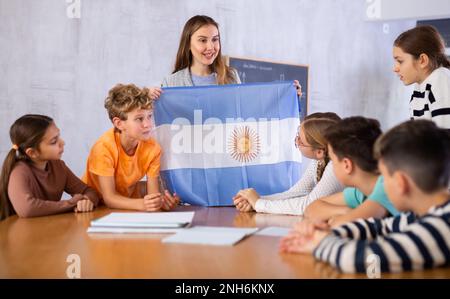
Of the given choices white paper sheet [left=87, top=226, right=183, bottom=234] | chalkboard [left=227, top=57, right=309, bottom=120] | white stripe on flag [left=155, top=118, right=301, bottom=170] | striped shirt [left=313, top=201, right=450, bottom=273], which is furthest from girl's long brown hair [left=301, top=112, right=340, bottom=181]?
chalkboard [left=227, top=57, right=309, bottom=120]

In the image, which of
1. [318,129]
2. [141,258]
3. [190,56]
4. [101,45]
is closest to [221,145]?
[318,129]

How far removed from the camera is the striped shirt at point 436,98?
2809mm

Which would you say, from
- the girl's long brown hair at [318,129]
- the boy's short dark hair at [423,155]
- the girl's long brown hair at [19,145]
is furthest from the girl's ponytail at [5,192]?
the boy's short dark hair at [423,155]

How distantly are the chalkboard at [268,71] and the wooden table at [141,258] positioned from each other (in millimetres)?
3231

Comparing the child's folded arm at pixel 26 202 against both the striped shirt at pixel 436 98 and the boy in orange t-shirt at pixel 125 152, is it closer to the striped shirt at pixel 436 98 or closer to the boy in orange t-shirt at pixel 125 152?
the boy in orange t-shirt at pixel 125 152

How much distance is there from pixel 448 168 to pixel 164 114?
1780 millimetres

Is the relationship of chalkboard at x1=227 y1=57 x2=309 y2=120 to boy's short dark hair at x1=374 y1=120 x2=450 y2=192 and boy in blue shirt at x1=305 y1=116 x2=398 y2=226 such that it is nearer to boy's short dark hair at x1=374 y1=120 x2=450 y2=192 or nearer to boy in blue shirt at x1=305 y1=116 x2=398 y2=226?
boy in blue shirt at x1=305 y1=116 x2=398 y2=226

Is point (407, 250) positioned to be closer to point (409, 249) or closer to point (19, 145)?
point (409, 249)

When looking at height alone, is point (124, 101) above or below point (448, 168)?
above

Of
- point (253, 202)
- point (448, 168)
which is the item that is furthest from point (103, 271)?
point (253, 202)

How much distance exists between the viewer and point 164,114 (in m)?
3.00
